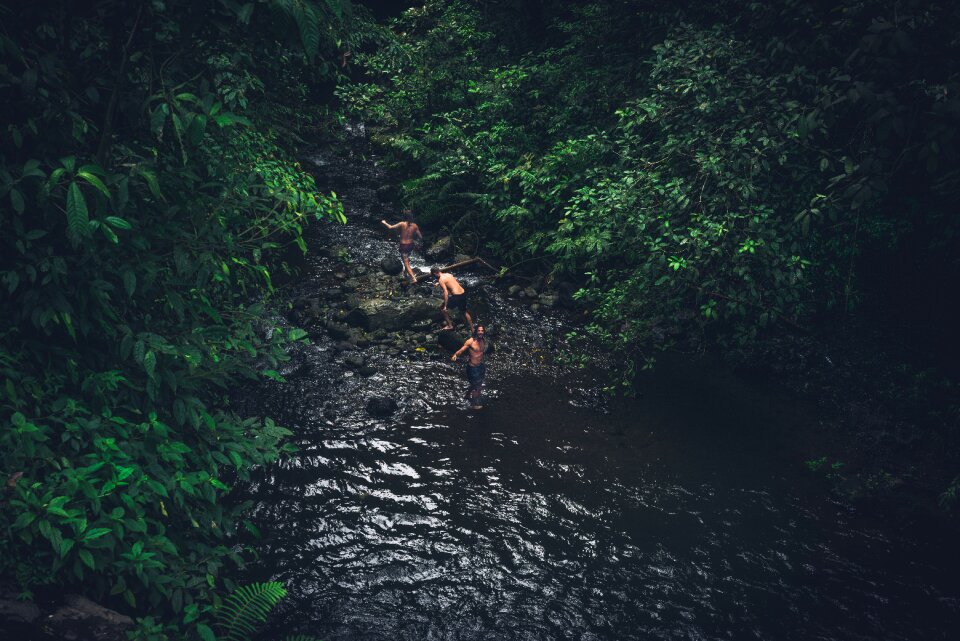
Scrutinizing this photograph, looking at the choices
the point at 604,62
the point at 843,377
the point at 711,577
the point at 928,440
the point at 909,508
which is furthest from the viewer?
the point at 604,62

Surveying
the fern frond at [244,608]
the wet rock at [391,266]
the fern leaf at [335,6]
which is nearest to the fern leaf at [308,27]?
the fern leaf at [335,6]

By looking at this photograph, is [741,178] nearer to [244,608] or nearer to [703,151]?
[703,151]

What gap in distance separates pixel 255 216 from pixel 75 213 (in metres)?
2.54

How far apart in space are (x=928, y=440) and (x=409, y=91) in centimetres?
1634

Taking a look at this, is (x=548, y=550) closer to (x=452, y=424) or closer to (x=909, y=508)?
(x=452, y=424)

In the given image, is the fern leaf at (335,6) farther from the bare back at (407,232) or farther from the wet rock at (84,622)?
the bare back at (407,232)

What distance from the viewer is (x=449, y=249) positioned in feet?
50.1

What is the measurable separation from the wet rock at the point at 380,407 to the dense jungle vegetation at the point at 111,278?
13.8 ft

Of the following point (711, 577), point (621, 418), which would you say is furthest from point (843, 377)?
point (711, 577)

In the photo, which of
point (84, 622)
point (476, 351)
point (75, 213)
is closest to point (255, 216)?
point (75, 213)

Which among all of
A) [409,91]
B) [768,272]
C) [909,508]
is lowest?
[909,508]

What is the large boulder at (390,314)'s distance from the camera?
39.7 ft

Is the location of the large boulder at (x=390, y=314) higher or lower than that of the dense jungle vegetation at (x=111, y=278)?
lower

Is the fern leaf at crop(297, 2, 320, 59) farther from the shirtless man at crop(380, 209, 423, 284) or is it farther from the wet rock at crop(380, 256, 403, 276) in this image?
the wet rock at crop(380, 256, 403, 276)
